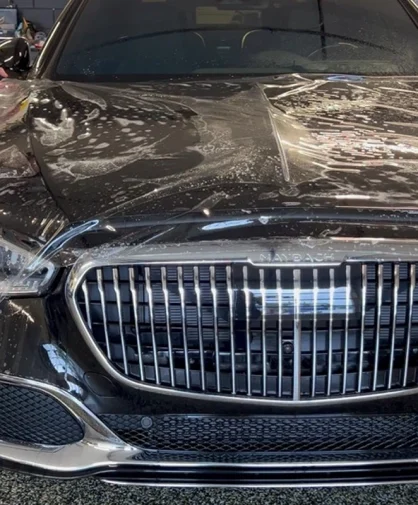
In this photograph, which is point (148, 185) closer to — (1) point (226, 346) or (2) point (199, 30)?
(1) point (226, 346)

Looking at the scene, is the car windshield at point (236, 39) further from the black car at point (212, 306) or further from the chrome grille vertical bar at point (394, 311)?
the chrome grille vertical bar at point (394, 311)

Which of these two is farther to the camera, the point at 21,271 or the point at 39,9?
the point at 39,9

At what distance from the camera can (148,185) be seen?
54.1 inches

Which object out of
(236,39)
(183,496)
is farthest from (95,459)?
(236,39)

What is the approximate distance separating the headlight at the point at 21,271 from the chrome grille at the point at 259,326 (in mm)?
82

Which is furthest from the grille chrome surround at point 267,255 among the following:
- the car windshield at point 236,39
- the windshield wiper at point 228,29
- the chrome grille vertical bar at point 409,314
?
the windshield wiper at point 228,29

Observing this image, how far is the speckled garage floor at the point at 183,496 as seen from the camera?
72.2 inches

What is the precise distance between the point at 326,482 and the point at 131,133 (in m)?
0.92

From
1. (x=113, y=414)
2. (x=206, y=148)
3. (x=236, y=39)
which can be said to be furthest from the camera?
(x=236, y=39)

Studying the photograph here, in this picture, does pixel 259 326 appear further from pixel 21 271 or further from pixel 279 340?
pixel 21 271

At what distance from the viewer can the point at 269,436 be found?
1404mm

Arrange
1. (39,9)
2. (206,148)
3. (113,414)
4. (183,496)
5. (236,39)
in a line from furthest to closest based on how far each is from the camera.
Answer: (39,9)
(236,39)
(183,496)
(206,148)
(113,414)

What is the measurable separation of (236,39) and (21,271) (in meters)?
1.47

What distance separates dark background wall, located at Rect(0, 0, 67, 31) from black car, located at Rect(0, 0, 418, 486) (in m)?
6.72
